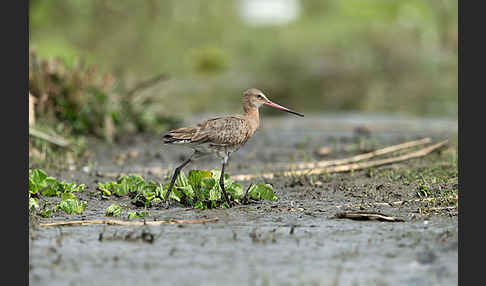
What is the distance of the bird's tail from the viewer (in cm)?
665

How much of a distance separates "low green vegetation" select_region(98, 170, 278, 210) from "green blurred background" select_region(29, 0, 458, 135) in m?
11.7

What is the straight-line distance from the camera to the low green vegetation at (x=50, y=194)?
6.28 meters

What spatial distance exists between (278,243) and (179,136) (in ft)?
6.39

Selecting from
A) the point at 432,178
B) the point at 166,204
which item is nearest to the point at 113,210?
the point at 166,204

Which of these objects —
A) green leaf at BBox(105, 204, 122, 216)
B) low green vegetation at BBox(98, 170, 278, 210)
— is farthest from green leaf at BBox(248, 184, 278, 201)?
green leaf at BBox(105, 204, 122, 216)

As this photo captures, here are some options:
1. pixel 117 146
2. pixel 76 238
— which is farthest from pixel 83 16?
pixel 76 238

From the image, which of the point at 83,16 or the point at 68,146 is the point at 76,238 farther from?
the point at 83,16

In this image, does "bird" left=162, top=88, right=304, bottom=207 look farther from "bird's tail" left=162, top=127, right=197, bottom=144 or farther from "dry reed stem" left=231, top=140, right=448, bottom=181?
"dry reed stem" left=231, top=140, right=448, bottom=181

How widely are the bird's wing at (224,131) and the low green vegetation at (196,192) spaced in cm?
33

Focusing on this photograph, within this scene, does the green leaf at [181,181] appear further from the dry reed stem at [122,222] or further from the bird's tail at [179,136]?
the dry reed stem at [122,222]

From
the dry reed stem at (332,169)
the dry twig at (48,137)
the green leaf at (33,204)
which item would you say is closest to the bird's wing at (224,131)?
the dry reed stem at (332,169)

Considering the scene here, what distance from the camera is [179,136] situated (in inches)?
263
